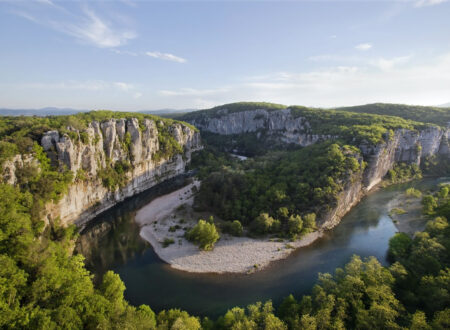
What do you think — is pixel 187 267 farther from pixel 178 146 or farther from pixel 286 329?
pixel 178 146

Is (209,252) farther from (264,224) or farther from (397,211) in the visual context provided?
(397,211)

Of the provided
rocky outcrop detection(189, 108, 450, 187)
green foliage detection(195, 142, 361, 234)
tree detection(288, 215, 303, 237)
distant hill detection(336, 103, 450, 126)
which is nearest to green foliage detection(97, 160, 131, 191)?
green foliage detection(195, 142, 361, 234)

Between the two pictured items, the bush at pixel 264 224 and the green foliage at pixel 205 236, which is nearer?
the green foliage at pixel 205 236

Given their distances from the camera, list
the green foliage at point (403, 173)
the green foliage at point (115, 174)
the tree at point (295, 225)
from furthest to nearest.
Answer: the green foliage at point (403, 173) → the green foliage at point (115, 174) → the tree at point (295, 225)

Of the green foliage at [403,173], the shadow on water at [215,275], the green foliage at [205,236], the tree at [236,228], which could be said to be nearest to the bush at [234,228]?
the tree at [236,228]

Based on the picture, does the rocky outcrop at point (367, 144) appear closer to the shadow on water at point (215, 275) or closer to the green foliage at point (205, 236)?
the shadow on water at point (215, 275)

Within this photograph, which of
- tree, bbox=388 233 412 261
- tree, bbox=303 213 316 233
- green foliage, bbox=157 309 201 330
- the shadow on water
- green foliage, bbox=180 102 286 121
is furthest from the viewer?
green foliage, bbox=180 102 286 121

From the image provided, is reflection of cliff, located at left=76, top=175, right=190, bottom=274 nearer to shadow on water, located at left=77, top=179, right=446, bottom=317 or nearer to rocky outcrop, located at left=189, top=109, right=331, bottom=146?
shadow on water, located at left=77, top=179, right=446, bottom=317
